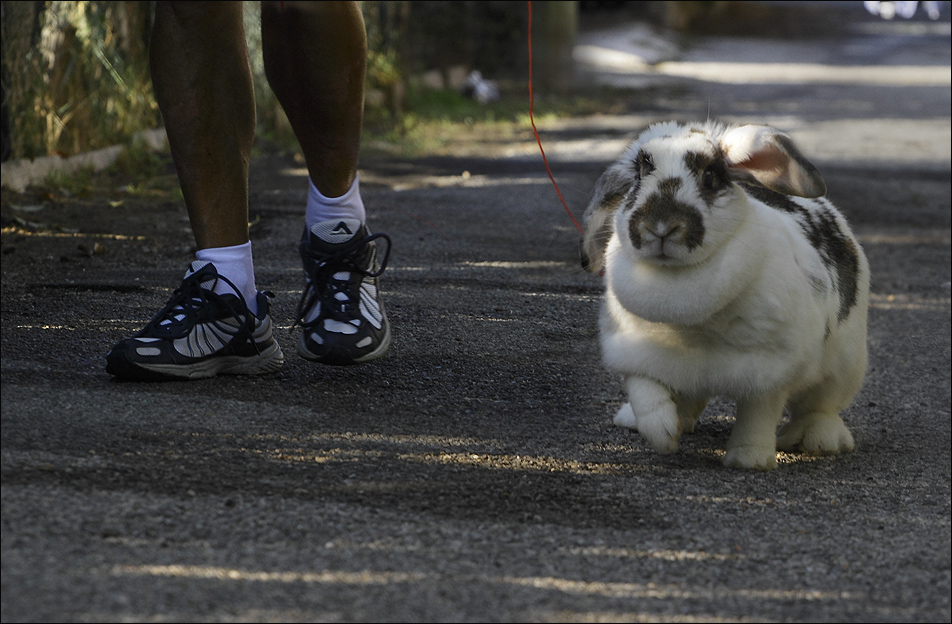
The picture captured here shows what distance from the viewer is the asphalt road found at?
160 centimetres

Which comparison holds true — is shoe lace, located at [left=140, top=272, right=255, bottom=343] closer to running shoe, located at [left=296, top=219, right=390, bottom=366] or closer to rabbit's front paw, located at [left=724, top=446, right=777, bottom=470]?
running shoe, located at [left=296, top=219, right=390, bottom=366]

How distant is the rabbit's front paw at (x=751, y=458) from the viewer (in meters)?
2.28

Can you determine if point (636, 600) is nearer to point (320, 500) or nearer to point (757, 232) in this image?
point (320, 500)

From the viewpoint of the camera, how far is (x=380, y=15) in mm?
9273

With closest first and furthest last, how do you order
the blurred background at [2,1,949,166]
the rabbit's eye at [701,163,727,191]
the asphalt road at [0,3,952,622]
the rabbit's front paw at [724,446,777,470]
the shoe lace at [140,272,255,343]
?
the asphalt road at [0,3,952,622], the rabbit's eye at [701,163,727,191], the rabbit's front paw at [724,446,777,470], the shoe lace at [140,272,255,343], the blurred background at [2,1,949,166]

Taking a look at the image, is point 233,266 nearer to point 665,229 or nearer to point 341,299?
point 341,299

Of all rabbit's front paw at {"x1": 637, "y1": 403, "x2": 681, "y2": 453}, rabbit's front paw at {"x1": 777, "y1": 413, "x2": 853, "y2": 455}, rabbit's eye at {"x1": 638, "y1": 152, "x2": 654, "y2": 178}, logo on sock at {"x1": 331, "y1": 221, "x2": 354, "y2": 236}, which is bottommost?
rabbit's front paw at {"x1": 777, "y1": 413, "x2": 853, "y2": 455}

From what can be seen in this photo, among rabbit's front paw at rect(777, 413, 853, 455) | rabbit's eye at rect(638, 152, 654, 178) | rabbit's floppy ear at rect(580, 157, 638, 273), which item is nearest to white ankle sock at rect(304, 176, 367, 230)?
rabbit's floppy ear at rect(580, 157, 638, 273)

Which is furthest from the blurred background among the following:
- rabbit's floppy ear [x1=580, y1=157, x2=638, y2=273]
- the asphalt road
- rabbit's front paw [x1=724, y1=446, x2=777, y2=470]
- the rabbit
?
rabbit's front paw [x1=724, y1=446, x2=777, y2=470]

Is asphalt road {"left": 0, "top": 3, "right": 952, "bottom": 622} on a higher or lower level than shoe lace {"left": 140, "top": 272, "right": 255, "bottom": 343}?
lower

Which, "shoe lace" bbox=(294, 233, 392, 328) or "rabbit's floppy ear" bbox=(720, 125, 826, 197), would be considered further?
"shoe lace" bbox=(294, 233, 392, 328)

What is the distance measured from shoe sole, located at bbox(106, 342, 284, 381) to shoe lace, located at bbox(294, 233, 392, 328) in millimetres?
127

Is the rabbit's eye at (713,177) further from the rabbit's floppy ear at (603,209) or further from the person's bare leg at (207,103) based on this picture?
the person's bare leg at (207,103)

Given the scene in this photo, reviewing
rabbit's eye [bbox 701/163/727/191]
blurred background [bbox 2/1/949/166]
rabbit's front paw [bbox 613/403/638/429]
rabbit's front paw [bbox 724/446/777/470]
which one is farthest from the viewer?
blurred background [bbox 2/1/949/166]
